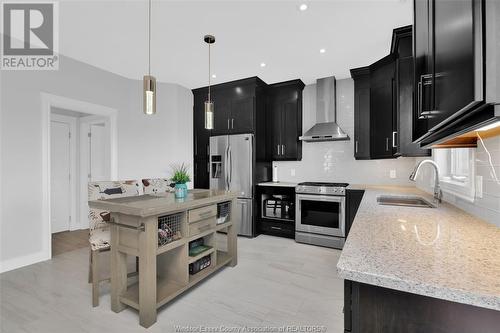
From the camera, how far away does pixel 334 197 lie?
332 cm

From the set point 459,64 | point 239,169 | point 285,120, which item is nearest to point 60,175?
point 239,169

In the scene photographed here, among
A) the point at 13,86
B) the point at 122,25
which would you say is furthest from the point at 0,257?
the point at 122,25

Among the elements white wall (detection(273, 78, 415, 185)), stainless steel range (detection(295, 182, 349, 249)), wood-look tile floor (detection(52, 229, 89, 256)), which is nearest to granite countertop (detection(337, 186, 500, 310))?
stainless steel range (detection(295, 182, 349, 249))

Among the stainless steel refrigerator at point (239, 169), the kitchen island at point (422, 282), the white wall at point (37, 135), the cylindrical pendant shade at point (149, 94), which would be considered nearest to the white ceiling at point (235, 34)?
the white wall at point (37, 135)

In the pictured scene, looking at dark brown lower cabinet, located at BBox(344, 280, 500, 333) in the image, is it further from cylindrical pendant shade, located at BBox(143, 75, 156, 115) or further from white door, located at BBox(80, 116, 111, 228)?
white door, located at BBox(80, 116, 111, 228)

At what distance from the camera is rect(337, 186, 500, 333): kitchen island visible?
0.55 m

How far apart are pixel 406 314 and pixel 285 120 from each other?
370 centimetres

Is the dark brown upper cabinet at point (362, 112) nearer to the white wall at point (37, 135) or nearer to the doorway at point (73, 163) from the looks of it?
the white wall at point (37, 135)

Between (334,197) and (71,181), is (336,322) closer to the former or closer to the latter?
(334,197)

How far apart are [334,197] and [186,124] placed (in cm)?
302

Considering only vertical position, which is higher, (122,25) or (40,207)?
(122,25)

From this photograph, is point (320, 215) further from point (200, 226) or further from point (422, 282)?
point (422, 282)

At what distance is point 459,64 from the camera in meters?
0.58

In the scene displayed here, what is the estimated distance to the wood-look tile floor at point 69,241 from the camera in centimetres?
335
